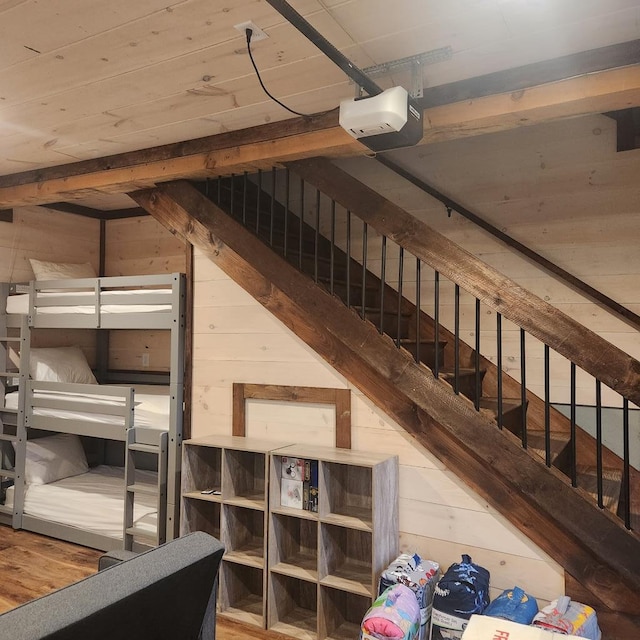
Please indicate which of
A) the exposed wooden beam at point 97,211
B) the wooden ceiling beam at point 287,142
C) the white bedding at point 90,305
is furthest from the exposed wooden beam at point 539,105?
the exposed wooden beam at point 97,211

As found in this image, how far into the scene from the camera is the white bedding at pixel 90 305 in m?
3.45

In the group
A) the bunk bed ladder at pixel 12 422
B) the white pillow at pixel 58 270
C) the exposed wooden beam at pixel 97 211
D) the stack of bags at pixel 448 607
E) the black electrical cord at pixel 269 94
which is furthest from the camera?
the exposed wooden beam at pixel 97 211

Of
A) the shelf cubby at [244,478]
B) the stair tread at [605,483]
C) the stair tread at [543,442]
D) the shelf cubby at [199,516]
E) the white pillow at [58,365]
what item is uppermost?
the white pillow at [58,365]

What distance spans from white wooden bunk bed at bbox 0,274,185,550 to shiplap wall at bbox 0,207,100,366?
35 cm

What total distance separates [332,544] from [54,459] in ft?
8.15

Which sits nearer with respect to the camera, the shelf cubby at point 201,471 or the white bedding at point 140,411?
the shelf cubby at point 201,471

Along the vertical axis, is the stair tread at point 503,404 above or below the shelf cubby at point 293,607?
above

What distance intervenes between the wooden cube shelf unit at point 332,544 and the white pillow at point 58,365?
85.7 inches

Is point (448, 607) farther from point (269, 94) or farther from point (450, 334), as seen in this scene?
point (269, 94)

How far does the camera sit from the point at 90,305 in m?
3.65

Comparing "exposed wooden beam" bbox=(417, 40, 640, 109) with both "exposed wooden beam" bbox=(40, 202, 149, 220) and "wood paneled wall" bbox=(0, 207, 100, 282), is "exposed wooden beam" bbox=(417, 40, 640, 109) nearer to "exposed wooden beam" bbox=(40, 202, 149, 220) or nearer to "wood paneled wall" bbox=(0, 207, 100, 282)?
"exposed wooden beam" bbox=(40, 202, 149, 220)

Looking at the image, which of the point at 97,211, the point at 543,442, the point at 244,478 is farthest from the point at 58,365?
the point at 543,442

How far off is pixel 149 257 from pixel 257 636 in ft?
10.6

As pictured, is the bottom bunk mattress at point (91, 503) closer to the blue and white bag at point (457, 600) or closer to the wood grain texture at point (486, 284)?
the blue and white bag at point (457, 600)
